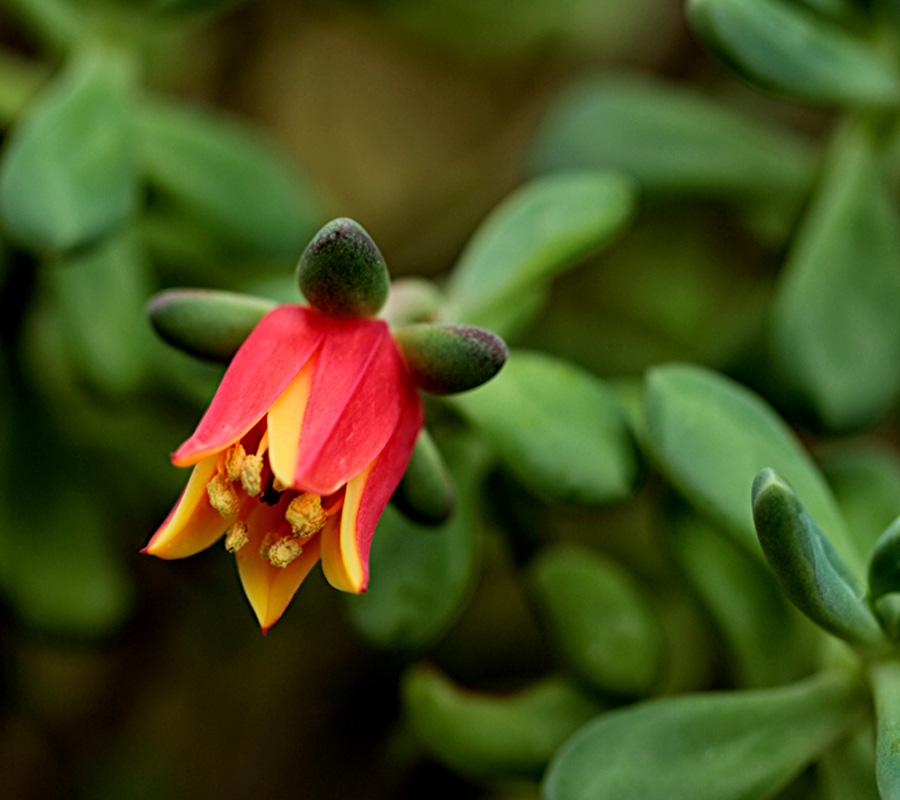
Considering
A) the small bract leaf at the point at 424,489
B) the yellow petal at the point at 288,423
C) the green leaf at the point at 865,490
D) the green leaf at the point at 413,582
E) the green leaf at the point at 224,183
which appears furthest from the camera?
the green leaf at the point at 224,183

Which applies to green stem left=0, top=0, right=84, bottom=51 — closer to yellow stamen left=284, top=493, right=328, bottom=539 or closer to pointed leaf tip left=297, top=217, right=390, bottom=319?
pointed leaf tip left=297, top=217, right=390, bottom=319

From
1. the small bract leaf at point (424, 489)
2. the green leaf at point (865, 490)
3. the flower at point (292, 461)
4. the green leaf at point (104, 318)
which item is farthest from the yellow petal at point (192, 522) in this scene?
the green leaf at point (865, 490)

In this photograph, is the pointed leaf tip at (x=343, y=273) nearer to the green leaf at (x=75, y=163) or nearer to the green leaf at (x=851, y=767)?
the green leaf at (x=75, y=163)

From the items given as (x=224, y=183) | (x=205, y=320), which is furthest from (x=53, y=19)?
(x=205, y=320)

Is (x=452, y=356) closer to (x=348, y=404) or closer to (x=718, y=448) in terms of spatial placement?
(x=348, y=404)

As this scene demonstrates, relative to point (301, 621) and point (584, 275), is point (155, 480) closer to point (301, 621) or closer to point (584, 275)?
point (301, 621)
